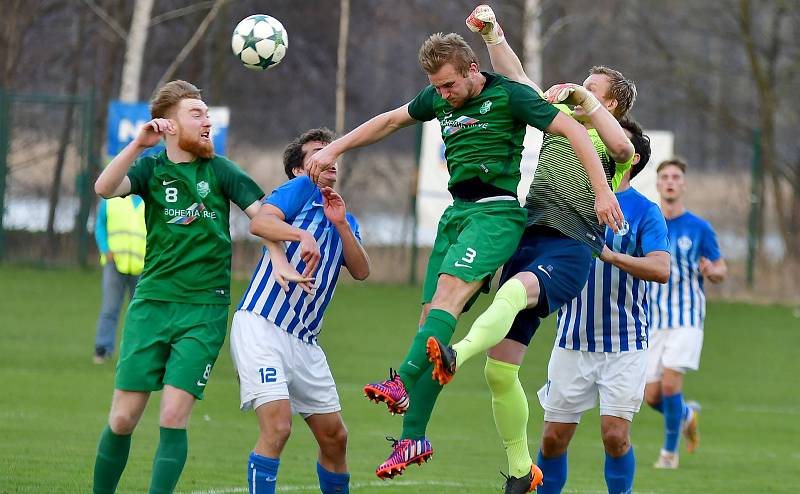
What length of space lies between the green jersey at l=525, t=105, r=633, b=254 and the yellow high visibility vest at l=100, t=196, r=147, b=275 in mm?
6720

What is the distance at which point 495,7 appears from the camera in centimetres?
2862

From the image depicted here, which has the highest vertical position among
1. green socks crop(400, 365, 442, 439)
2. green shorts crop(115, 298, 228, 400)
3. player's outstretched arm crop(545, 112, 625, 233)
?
player's outstretched arm crop(545, 112, 625, 233)

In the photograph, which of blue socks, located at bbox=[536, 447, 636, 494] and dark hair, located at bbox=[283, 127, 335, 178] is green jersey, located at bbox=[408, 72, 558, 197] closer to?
dark hair, located at bbox=[283, 127, 335, 178]

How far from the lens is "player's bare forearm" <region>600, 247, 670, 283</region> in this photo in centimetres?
707

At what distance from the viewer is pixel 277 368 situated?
21.9 feet

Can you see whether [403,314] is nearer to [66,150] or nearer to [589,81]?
[66,150]

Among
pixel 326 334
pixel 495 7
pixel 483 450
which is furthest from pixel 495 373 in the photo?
pixel 495 7

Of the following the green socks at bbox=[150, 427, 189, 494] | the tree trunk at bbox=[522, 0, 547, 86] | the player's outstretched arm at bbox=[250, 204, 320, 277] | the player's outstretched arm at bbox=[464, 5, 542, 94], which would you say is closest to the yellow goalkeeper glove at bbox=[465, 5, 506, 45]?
the player's outstretched arm at bbox=[464, 5, 542, 94]

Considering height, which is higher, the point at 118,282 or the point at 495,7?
the point at 495,7

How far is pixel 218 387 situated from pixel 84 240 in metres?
10.5

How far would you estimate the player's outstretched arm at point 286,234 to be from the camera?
659 centimetres

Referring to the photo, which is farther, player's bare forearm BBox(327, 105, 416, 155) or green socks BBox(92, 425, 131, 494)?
player's bare forearm BBox(327, 105, 416, 155)

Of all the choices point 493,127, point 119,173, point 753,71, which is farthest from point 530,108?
point 753,71

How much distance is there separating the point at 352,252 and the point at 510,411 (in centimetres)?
118
